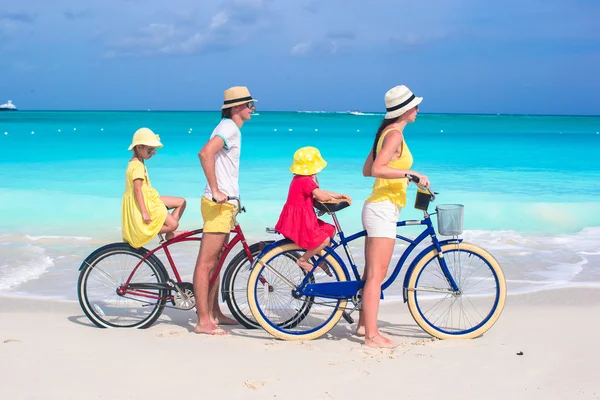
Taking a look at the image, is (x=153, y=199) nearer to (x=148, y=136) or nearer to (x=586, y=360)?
(x=148, y=136)

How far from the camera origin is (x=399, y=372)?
389cm

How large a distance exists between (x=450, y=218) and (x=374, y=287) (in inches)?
25.4

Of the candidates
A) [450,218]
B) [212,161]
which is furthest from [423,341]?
[212,161]

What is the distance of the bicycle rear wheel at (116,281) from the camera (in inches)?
184

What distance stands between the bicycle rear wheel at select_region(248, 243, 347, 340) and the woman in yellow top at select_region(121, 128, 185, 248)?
733 mm

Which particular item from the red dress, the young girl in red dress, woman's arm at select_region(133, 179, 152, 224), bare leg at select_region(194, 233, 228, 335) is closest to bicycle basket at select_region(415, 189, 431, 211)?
the young girl in red dress

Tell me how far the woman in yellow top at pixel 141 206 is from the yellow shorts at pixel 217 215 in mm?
296

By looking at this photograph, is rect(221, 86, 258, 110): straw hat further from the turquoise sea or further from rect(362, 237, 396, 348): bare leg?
the turquoise sea

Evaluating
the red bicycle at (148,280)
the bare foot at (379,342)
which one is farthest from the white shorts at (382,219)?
the red bicycle at (148,280)

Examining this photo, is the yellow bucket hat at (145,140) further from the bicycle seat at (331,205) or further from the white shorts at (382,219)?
the white shorts at (382,219)

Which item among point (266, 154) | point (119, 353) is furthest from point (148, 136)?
point (266, 154)

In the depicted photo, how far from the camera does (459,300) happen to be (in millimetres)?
4773

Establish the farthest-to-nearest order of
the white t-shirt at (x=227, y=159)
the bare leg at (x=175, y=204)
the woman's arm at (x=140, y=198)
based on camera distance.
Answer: the bare leg at (x=175, y=204), the woman's arm at (x=140, y=198), the white t-shirt at (x=227, y=159)

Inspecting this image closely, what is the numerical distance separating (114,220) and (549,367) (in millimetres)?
7846
